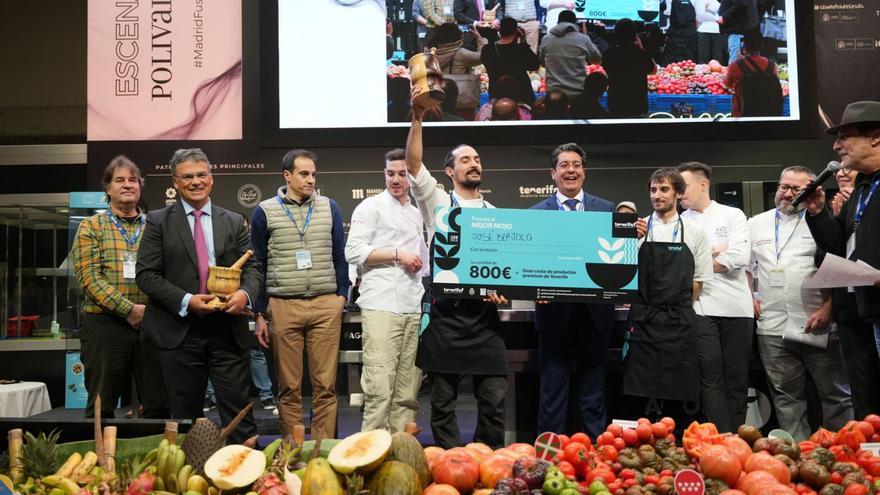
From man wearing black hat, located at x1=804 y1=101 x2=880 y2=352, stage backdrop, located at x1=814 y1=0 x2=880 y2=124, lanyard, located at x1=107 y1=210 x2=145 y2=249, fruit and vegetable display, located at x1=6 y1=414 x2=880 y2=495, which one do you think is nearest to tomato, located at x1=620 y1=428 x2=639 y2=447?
fruit and vegetable display, located at x1=6 y1=414 x2=880 y2=495

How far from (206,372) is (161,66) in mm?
4680

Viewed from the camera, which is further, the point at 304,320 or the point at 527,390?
the point at 527,390

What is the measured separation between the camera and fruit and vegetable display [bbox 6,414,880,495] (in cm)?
193

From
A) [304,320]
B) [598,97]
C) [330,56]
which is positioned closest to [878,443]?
[304,320]

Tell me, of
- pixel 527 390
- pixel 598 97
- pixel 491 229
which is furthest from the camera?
pixel 598 97

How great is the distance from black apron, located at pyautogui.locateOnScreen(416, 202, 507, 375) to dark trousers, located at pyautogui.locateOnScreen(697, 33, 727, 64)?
14.0 feet

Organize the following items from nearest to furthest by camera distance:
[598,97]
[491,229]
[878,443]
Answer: [878,443] < [491,229] < [598,97]

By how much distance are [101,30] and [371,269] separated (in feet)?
15.8

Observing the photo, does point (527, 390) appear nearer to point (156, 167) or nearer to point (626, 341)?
point (626, 341)

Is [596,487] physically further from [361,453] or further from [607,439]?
[361,453]

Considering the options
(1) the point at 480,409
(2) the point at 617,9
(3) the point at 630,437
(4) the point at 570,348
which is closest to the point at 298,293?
(1) the point at 480,409

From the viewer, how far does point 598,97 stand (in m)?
7.42

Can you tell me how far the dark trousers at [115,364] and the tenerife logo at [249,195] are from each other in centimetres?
340

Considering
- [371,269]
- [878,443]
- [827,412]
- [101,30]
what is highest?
[101,30]
